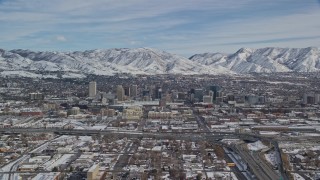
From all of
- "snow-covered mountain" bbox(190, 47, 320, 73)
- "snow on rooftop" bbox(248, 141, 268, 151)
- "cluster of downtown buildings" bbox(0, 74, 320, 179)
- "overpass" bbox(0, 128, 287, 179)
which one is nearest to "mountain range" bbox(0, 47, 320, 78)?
"snow-covered mountain" bbox(190, 47, 320, 73)

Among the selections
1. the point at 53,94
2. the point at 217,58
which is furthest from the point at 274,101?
the point at 217,58

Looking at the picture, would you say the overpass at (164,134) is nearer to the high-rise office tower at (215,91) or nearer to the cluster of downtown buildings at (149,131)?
the cluster of downtown buildings at (149,131)

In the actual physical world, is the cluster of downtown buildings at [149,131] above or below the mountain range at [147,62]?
below

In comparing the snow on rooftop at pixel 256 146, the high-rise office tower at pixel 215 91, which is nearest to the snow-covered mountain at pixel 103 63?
A: the high-rise office tower at pixel 215 91

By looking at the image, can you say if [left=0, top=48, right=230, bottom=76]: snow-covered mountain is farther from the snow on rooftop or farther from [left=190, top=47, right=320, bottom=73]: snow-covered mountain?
the snow on rooftop

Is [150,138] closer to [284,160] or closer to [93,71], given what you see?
[284,160]

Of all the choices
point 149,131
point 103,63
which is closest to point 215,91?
point 149,131

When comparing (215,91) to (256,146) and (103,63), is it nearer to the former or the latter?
(256,146)

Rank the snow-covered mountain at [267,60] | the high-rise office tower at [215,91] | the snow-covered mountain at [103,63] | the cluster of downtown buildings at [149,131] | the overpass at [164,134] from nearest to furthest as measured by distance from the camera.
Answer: the cluster of downtown buildings at [149,131] → the overpass at [164,134] → the high-rise office tower at [215,91] → the snow-covered mountain at [103,63] → the snow-covered mountain at [267,60]
